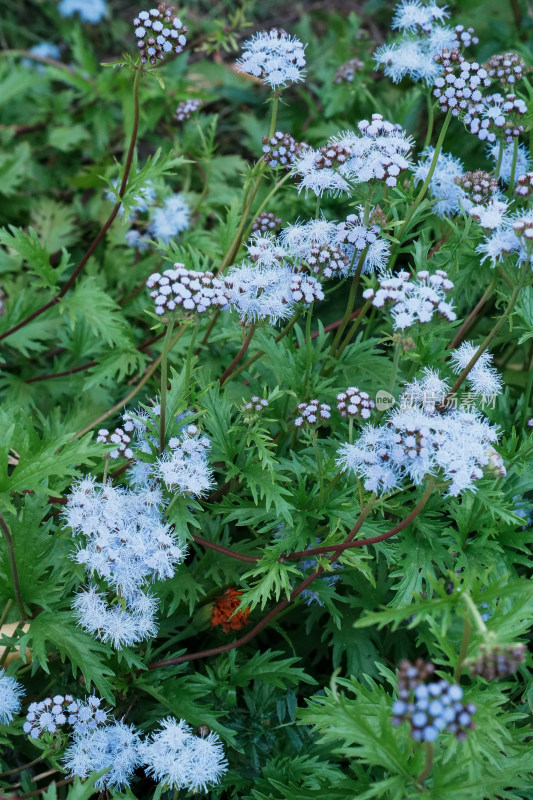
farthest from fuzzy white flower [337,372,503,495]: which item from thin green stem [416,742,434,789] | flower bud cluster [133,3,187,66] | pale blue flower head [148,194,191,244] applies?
pale blue flower head [148,194,191,244]

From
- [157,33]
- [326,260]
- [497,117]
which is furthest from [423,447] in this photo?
[157,33]

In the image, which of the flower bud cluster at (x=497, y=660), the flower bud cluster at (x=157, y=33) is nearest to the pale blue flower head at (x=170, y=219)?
the flower bud cluster at (x=157, y=33)

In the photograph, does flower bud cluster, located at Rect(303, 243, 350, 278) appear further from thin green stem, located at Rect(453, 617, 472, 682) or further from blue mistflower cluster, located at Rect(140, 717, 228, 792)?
blue mistflower cluster, located at Rect(140, 717, 228, 792)

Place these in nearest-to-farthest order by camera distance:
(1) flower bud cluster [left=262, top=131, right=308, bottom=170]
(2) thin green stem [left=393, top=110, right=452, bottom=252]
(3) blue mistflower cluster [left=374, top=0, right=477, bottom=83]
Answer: (2) thin green stem [left=393, top=110, right=452, bottom=252], (1) flower bud cluster [left=262, top=131, right=308, bottom=170], (3) blue mistflower cluster [left=374, top=0, right=477, bottom=83]

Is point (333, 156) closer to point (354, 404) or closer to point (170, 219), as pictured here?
point (354, 404)

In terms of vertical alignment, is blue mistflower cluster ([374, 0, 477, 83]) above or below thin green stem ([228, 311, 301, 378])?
Answer: above

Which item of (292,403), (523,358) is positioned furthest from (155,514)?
(523,358)

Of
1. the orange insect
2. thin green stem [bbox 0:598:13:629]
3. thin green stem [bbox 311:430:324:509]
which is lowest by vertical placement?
thin green stem [bbox 0:598:13:629]

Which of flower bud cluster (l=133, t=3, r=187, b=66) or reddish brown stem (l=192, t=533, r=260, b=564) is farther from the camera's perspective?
flower bud cluster (l=133, t=3, r=187, b=66)
